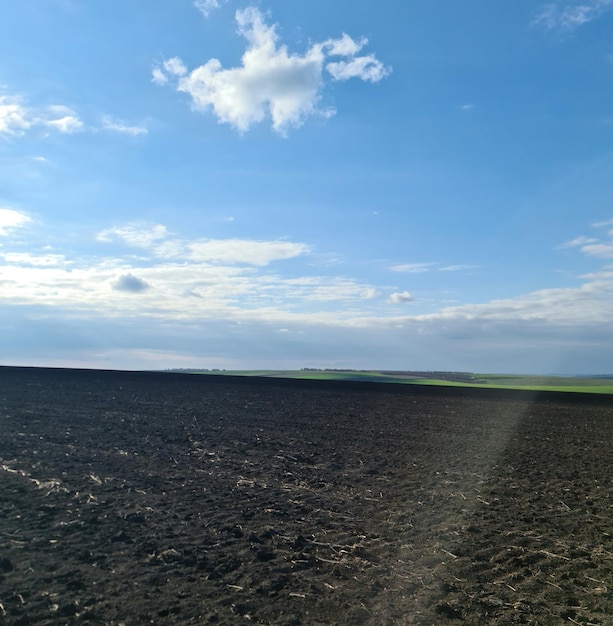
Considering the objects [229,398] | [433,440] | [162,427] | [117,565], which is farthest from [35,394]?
[117,565]

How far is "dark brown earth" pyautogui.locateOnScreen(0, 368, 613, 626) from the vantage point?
6.46 metres

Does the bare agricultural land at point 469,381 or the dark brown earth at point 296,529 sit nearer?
the dark brown earth at point 296,529

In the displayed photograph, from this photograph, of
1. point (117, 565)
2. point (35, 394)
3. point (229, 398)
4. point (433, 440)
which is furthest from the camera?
Result: point (229, 398)

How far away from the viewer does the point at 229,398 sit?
112 ft

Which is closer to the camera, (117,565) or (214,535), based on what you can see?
(117,565)

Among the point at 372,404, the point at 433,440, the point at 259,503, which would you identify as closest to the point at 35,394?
the point at 372,404

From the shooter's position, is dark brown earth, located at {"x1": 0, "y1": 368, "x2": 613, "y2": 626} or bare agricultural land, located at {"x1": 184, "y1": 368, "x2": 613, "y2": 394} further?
bare agricultural land, located at {"x1": 184, "y1": 368, "x2": 613, "y2": 394}

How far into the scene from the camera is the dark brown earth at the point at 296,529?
646 centimetres

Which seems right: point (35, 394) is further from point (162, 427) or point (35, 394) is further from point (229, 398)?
point (162, 427)

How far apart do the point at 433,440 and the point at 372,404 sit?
49.5ft

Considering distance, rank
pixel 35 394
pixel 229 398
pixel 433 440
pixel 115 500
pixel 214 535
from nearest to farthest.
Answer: pixel 214 535, pixel 115 500, pixel 433 440, pixel 35 394, pixel 229 398

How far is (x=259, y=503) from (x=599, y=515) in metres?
6.29

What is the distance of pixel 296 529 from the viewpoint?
9227mm

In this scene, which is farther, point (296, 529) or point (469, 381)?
point (469, 381)
